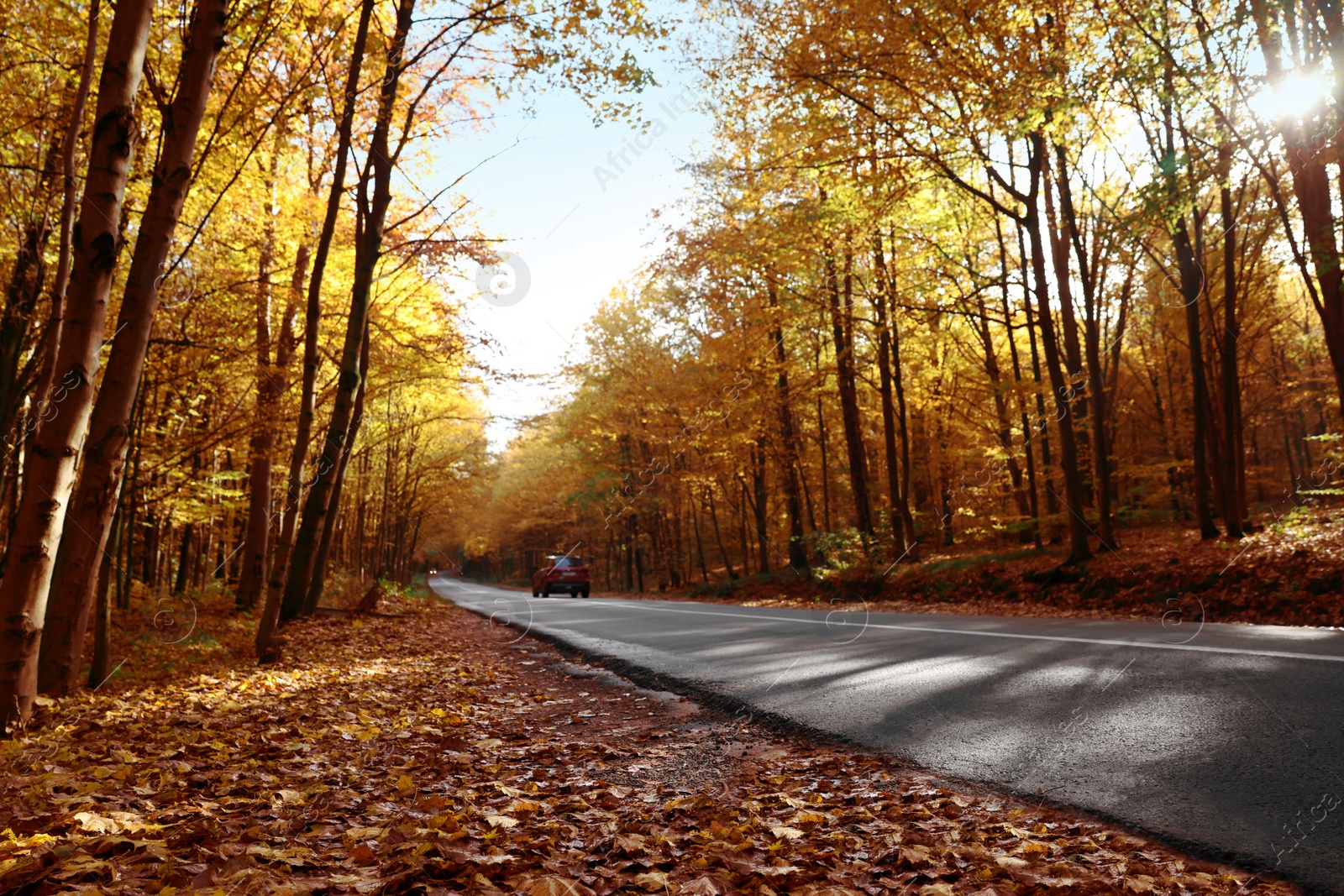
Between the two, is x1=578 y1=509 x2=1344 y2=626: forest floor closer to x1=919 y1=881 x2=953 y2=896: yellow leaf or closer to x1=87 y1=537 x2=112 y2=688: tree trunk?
x1=919 y1=881 x2=953 y2=896: yellow leaf

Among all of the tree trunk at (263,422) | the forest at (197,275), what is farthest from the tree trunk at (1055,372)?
the tree trunk at (263,422)

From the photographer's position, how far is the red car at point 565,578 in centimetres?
2853

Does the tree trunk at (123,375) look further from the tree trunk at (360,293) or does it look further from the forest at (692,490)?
the tree trunk at (360,293)

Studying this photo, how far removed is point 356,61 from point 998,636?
9.22 m

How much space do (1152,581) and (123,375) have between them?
11.9 metres

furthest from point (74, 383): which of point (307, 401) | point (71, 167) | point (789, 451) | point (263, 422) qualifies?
point (789, 451)

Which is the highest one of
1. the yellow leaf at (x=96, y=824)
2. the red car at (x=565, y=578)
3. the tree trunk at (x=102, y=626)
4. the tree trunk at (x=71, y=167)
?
the tree trunk at (x=71, y=167)

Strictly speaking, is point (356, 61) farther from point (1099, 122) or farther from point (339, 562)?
point (339, 562)

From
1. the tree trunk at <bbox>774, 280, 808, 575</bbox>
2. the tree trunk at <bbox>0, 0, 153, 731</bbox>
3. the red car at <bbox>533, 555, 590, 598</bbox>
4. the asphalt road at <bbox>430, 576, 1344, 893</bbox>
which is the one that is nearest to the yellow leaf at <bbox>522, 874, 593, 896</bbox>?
the asphalt road at <bbox>430, 576, 1344, 893</bbox>

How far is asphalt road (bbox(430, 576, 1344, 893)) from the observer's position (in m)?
3.00

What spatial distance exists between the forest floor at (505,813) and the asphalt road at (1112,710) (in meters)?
0.29

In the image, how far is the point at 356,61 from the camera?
884cm

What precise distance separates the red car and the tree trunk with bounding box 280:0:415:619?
668 inches

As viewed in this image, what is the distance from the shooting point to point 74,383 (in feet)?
15.9
